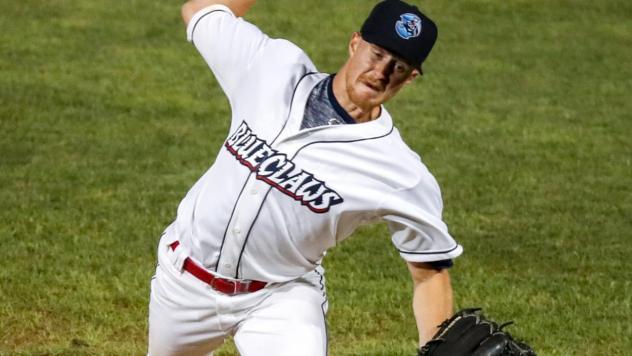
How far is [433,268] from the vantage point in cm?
489

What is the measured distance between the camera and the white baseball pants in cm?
503

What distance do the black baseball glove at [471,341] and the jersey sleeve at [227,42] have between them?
54.0 inches

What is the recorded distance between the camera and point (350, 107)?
498cm

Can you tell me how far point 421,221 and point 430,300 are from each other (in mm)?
301

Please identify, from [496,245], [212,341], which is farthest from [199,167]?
[212,341]

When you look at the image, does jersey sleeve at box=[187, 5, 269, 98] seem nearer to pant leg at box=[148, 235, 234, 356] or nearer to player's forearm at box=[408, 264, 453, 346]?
pant leg at box=[148, 235, 234, 356]

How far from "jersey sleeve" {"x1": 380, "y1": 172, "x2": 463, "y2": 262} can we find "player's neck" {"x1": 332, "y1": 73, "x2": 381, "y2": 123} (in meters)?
0.34

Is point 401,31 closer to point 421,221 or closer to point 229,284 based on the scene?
point 421,221

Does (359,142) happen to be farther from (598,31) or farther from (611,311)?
(598,31)

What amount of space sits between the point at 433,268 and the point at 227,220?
33.0 inches

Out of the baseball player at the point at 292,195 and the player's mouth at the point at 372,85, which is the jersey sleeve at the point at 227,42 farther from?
the player's mouth at the point at 372,85

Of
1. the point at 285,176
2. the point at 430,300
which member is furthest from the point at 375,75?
the point at 430,300

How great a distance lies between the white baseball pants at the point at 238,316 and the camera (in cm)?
503

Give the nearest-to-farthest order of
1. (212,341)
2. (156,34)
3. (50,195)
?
(212,341)
(50,195)
(156,34)
